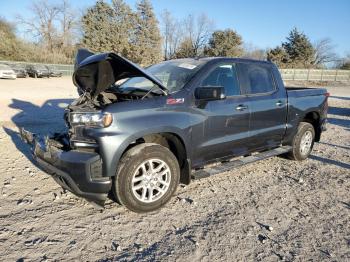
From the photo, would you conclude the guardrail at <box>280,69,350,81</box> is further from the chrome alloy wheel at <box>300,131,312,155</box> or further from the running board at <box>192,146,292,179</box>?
the running board at <box>192,146,292,179</box>

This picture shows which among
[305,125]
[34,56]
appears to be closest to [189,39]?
[34,56]

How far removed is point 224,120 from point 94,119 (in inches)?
73.4

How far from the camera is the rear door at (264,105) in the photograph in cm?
516

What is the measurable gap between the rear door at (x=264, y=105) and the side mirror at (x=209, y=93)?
40.8 inches

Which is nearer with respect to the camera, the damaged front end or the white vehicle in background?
the damaged front end

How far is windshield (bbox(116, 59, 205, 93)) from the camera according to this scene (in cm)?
451

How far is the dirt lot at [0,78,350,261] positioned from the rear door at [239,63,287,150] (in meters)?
0.62

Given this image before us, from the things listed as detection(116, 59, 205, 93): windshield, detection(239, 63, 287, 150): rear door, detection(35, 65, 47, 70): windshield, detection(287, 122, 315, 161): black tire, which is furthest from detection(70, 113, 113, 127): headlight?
detection(35, 65, 47, 70): windshield

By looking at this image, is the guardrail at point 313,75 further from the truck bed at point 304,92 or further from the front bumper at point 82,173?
the front bumper at point 82,173

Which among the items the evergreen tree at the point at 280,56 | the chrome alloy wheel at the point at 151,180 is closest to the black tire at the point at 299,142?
the chrome alloy wheel at the point at 151,180

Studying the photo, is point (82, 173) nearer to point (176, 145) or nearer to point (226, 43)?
point (176, 145)

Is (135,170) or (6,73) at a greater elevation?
(6,73)

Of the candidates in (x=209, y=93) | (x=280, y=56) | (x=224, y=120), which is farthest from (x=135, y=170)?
(x=280, y=56)

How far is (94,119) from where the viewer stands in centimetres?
365
